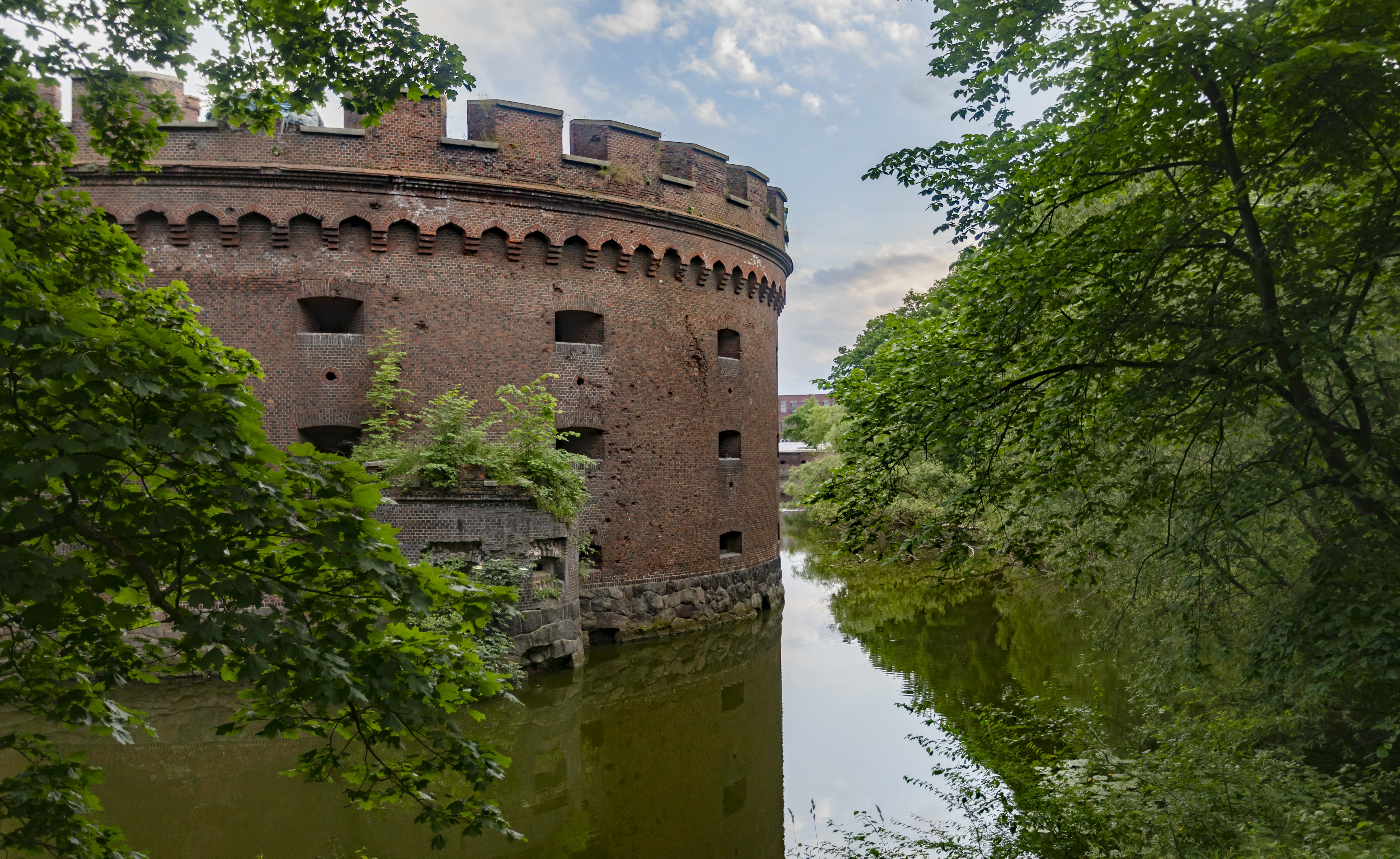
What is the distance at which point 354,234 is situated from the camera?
11.8 m

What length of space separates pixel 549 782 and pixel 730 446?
8.49 m

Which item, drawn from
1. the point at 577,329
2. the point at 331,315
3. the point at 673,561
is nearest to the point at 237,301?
the point at 331,315

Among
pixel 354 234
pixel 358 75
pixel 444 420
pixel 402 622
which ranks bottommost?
pixel 402 622

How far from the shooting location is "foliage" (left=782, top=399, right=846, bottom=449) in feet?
94.5

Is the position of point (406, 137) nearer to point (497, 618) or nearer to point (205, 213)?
point (205, 213)

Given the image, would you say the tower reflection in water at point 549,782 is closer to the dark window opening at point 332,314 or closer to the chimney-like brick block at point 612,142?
the dark window opening at point 332,314

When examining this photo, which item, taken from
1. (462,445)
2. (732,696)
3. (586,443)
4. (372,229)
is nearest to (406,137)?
(372,229)

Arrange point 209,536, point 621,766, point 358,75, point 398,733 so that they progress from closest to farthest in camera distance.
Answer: point 209,536 → point 398,733 → point 358,75 → point 621,766

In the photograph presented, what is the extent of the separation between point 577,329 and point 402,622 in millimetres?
10534

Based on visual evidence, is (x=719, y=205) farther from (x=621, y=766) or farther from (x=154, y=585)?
(x=154, y=585)

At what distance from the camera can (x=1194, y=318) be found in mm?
4594

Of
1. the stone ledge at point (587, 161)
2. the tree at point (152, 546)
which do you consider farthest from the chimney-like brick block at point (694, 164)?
the tree at point (152, 546)

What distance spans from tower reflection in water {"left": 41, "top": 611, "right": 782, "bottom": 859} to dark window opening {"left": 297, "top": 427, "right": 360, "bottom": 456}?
3.51 meters

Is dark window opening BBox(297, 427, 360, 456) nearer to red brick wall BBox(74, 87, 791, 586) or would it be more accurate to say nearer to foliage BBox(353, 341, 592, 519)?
red brick wall BBox(74, 87, 791, 586)
